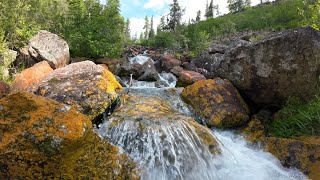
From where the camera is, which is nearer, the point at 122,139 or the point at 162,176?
the point at 162,176

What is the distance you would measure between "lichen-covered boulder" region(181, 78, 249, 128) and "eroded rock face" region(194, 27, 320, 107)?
39 cm

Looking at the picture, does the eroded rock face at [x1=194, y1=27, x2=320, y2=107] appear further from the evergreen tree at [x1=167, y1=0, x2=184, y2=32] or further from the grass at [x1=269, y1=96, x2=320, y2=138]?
the evergreen tree at [x1=167, y1=0, x2=184, y2=32]

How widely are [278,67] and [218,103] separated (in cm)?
147

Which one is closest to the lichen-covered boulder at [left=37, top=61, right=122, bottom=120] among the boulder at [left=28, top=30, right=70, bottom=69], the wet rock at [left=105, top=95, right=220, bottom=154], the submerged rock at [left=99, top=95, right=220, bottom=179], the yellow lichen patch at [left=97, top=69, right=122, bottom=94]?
the yellow lichen patch at [left=97, top=69, right=122, bottom=94]

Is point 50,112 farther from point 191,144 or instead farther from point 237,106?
point 237,106

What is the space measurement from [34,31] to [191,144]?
954 cm

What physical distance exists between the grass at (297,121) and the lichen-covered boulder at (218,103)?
0.67 m

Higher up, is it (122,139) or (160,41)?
(160,41)

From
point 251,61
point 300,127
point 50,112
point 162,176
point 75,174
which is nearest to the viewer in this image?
point 75,174

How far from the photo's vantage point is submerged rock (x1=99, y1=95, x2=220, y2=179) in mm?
3443

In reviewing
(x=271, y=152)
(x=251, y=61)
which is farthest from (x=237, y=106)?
(x=271, y=152)

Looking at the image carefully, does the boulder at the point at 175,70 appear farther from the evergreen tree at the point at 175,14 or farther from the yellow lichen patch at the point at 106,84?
the evergreen tree at the point at 175,14

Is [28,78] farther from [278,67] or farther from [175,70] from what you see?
[175,70]

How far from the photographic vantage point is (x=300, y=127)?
443 centimetres
